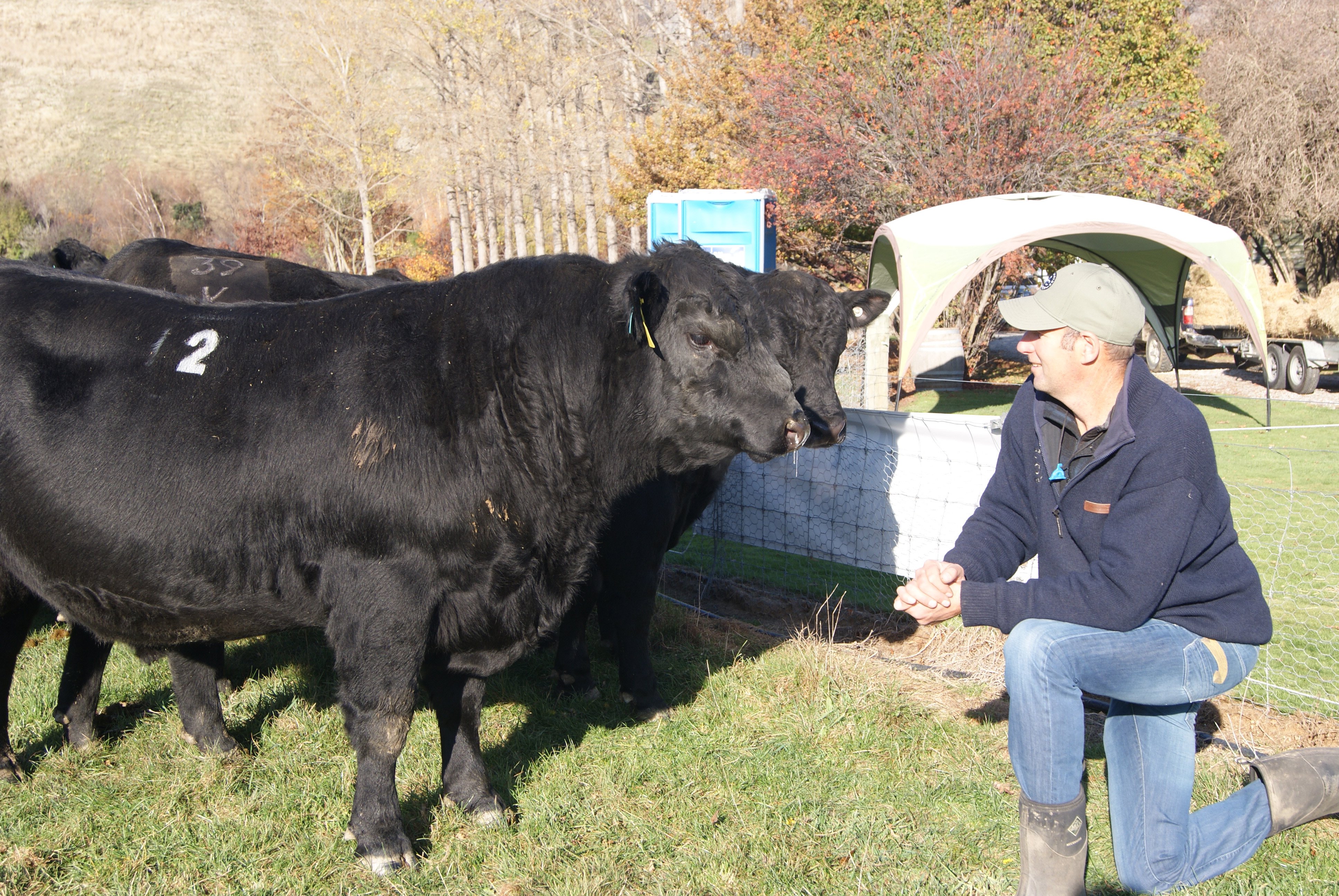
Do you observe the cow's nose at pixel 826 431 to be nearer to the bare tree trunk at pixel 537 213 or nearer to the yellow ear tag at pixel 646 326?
the yellow ear tag at pixel 646 326

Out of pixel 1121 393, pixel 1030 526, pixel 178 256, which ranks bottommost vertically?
pixel 1030 526

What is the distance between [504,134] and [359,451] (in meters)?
30.7

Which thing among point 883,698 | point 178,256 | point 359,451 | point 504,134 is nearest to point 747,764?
point 883,698

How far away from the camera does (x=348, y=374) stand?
10.2 ft

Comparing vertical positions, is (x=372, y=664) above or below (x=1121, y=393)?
below

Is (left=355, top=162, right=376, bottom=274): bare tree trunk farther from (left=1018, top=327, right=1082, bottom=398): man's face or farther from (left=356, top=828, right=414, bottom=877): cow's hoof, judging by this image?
(left=1018, top=327, right=1082, bottom=398): man's face

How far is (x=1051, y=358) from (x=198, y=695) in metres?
3.60

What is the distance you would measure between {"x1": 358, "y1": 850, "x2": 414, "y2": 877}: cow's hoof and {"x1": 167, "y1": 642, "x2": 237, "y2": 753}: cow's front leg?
46.3 inches

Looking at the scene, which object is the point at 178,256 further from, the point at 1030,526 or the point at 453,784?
the point at 1030,526

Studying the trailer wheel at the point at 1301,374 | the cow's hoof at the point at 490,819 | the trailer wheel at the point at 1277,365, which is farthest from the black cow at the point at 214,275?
the trailer wheel at the point at 1277,365

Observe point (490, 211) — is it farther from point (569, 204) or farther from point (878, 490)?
point (878, 490)

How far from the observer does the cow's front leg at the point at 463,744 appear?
11.2 ft

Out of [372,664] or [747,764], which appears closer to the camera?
[372,664]

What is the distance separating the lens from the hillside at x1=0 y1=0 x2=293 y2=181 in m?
57.5
